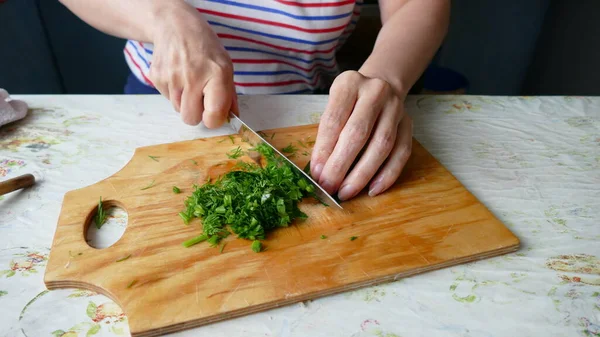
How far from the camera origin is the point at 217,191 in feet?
3.57

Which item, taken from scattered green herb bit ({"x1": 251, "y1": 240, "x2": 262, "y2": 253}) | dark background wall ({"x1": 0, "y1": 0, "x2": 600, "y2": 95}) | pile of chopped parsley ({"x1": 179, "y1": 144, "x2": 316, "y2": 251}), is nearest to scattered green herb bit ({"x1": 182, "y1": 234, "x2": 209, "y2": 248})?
pile of chopped parsley ({"x1": 179, "y1": 144, "x2": 316, "y2": 251})

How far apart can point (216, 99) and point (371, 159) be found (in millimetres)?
448

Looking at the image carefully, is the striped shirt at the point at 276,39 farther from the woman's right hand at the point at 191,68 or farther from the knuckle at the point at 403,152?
the knuckle at the point at 403,152

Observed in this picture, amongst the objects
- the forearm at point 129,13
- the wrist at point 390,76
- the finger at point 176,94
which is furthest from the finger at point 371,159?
the forearm at point 129,13

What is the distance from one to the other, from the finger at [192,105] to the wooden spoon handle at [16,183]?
1.42 ft

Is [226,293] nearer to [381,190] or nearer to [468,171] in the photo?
[381,190]

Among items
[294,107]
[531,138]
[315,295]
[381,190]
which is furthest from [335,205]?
[531,138]

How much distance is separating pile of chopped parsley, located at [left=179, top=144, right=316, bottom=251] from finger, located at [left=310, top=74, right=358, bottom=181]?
59 millimetres

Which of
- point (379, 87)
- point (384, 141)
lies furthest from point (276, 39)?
point (384, 141)

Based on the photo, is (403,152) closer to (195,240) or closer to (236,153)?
(236,153)

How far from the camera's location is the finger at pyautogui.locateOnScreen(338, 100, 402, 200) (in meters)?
1.11

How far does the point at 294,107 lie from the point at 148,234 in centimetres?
73

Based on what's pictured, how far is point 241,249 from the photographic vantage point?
0.98m

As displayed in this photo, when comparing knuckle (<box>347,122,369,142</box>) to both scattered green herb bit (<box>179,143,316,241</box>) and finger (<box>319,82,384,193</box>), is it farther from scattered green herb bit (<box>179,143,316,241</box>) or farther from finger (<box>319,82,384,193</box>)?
scattered green herb bit (<box>179,143,316,241</box>)
